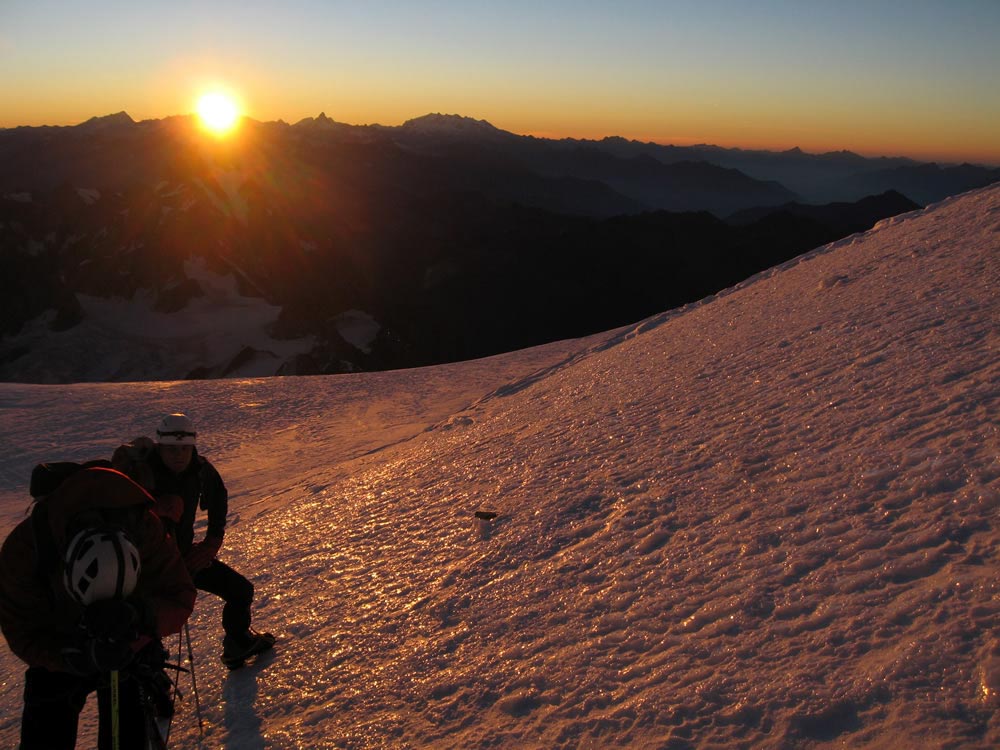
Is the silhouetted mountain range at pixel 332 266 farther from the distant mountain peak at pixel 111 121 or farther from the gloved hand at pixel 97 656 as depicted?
the distant mountain peak at pixel 111 121

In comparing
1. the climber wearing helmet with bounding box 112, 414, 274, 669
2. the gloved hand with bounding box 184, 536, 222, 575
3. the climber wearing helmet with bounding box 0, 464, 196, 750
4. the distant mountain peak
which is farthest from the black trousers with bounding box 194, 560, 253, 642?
the distant mountain peak

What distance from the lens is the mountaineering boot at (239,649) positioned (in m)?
4.27

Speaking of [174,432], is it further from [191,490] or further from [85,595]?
[85,595]

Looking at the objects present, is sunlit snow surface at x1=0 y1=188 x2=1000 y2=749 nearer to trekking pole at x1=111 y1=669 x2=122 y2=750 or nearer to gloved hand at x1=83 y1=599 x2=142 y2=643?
trekking pole at x1=111 y1=669 x2=122 y2=750

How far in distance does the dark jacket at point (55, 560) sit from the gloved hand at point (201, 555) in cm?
113

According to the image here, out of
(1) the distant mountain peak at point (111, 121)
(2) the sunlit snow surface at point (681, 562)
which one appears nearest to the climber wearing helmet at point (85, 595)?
(2) the sunlit snow surface at point (681, 562)

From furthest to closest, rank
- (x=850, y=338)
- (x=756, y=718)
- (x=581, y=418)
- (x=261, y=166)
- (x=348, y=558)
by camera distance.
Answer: (x=261, y=166) < (x=581, y=418) < (x=850, y=338) < (x=348, y=558) < (x=756, y=718)

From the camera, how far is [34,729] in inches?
108

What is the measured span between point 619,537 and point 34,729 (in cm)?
335

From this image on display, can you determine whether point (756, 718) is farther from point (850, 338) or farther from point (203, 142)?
point (203, 142)

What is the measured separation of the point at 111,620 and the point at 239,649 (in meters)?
1.99

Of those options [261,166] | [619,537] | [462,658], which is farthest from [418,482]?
[261,166]

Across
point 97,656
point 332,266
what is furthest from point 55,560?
point 332,266

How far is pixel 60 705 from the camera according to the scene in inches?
110
